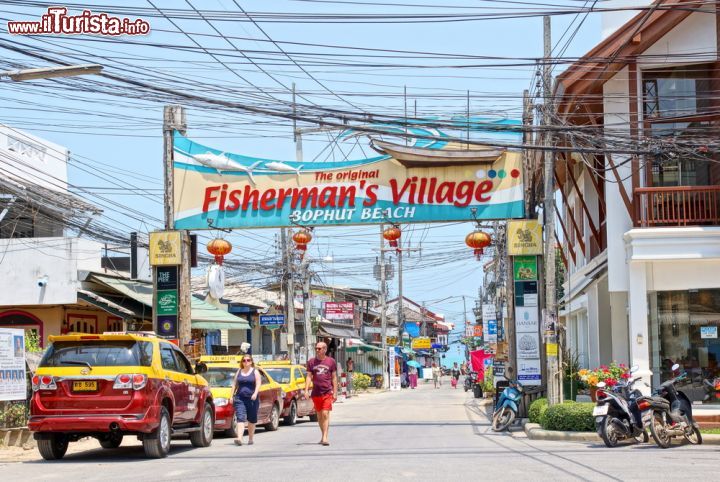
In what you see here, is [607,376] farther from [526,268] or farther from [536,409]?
[526,268]

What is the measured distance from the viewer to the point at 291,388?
26.7m

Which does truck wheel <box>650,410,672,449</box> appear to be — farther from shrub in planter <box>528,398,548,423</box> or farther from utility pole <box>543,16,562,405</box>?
utility pole <box>543,16,562,405</box>

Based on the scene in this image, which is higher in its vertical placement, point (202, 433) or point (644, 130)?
point (644, 130)

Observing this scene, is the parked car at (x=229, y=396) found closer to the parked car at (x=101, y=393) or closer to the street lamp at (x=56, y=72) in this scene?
the parked car at (x=101, y=393)

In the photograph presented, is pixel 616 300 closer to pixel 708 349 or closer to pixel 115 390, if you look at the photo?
pixel 708 349

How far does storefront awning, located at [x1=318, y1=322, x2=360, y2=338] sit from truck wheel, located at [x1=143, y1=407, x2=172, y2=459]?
1618 inches

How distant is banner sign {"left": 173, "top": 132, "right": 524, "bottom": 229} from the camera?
83.3 feet

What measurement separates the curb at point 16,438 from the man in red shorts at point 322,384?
5311 millimetres

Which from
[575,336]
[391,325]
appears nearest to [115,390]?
[575,336]

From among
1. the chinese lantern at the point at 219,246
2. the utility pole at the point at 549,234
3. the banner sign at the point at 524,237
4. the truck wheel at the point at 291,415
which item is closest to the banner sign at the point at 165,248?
the chinese lantern at the point at 219,246

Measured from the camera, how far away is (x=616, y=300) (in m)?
25.1

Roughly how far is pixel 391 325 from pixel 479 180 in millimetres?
71733

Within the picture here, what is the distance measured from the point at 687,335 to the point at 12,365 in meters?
14.1

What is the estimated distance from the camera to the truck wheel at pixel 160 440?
15.8 m
